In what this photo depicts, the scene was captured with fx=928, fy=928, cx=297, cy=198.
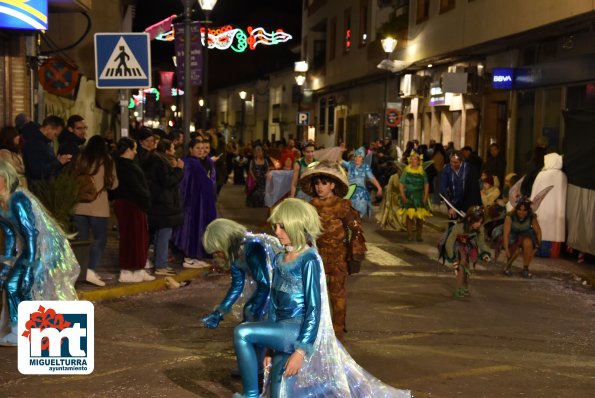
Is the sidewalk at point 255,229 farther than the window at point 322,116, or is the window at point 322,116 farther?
the window at point 322,116

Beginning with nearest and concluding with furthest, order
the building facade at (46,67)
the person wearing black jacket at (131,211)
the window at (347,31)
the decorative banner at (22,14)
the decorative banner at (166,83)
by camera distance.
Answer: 1. the person wearing black jacket at (131,211)
2. the decorative banner at (22,14)
3. the building facade at (46,67)
4. the window at (347,31)
5. the decorative banner at (166,83)

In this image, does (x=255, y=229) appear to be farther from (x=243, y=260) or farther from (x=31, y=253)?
(x=243, y=260)

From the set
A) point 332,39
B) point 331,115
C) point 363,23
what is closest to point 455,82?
point 363,23

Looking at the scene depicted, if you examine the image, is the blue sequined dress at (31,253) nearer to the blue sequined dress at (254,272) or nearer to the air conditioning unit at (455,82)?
the blue sequined dress at (254,272)

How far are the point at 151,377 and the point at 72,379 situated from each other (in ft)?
1.83

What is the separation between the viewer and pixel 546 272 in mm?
13047

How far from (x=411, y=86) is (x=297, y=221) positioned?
2597 centimetres

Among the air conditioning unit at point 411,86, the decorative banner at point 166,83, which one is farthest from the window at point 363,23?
the decorative banner at point 166,83

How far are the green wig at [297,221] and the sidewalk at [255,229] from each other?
193 inches

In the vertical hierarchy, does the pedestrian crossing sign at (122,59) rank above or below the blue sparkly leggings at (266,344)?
above

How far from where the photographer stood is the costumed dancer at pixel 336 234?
297 inches

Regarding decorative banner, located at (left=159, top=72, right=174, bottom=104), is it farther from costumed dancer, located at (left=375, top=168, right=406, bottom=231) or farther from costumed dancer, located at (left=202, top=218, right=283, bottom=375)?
costumed dancer, located at (left=202, top=218, right=283, bottom=375)

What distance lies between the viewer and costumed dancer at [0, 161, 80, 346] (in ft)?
23.6

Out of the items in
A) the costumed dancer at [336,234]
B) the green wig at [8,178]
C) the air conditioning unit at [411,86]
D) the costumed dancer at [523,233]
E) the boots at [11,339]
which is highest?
the air conditioning unit at [411,86]
